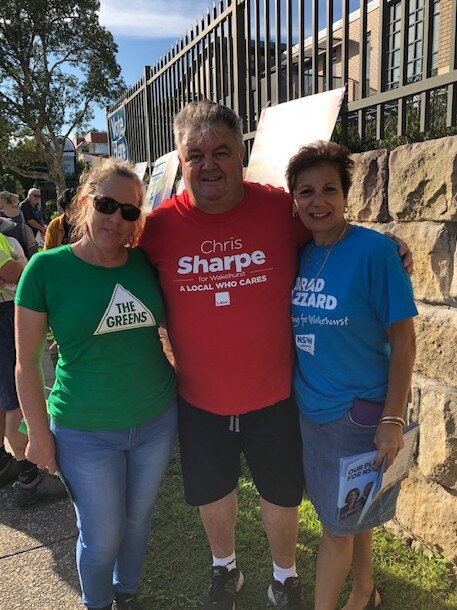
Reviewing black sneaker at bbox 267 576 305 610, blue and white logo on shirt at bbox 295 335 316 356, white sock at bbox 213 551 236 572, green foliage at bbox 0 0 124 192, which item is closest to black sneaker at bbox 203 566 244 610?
white sock at bbox 213 551 236 572

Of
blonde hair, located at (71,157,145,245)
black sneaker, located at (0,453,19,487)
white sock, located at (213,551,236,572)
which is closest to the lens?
blonde hair, located at (71,157,145,245)

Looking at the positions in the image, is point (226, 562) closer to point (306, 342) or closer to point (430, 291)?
point (306, 342)

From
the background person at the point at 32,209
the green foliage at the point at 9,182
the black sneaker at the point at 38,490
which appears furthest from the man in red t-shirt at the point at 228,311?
the green foliage at the point at 9,182

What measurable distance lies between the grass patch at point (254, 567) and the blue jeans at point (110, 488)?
0.42 metres

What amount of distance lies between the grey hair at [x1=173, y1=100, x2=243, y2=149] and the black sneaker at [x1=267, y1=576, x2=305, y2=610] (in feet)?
6.23

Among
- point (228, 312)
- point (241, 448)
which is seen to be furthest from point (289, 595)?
point (228, 312)

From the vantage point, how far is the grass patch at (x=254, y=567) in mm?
2256

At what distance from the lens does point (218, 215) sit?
6.52 ft

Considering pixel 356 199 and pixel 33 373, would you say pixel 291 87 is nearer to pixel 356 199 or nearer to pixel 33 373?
pixel 356 199

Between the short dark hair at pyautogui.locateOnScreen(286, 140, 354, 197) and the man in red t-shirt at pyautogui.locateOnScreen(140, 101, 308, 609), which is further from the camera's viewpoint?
the man in red t-shirt at pyautogui.locateOnScreen(140, 101, 308, 609)

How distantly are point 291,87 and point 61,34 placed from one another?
945 inches

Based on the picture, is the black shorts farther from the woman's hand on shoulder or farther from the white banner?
the white banner

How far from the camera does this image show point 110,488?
1843 millimetres

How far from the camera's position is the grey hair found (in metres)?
1.93
